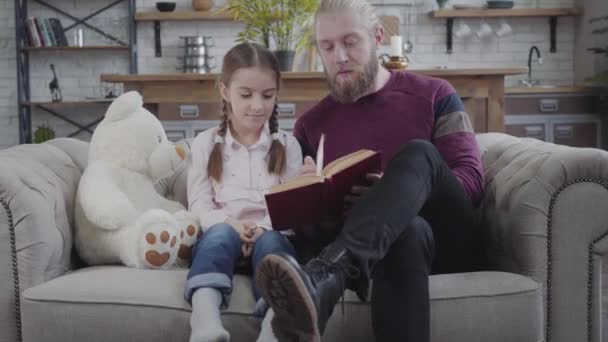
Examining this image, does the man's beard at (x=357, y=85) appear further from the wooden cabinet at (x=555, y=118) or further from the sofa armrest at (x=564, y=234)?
the wooden cabinet at (x=555, y=118)

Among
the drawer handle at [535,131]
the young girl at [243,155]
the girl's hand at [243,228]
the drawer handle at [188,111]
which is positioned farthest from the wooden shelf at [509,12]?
the girl's hand at [243,228]

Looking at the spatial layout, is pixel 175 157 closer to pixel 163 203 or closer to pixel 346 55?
pixel 163 203

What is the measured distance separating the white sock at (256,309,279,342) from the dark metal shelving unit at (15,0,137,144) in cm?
450

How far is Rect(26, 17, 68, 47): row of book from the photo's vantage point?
18.5ft

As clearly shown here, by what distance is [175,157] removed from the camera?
2004 millimetres

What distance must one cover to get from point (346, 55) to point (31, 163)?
2.92ft

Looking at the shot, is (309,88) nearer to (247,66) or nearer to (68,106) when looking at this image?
(247,66)

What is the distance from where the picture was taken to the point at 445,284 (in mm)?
1604

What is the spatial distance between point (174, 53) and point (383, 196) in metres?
4.69

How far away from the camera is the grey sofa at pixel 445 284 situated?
157 centimetres

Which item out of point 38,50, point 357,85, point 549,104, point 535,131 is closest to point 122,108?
point 357,85

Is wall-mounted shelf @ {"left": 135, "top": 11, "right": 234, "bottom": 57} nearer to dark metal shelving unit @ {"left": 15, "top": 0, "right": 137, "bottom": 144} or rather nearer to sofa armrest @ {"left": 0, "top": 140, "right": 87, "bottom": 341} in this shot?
dark metal shelving unit @ {"left": 15, "top": 0, "right": 137, "bottom": 144}

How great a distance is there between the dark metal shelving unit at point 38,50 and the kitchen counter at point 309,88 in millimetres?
2496

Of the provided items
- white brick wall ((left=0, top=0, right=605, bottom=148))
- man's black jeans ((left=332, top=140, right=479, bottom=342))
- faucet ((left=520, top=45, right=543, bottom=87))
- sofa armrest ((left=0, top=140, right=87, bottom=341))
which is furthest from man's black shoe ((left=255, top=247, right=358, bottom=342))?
white brick wall ((left=0, top=0, right=605, bottom=148))
